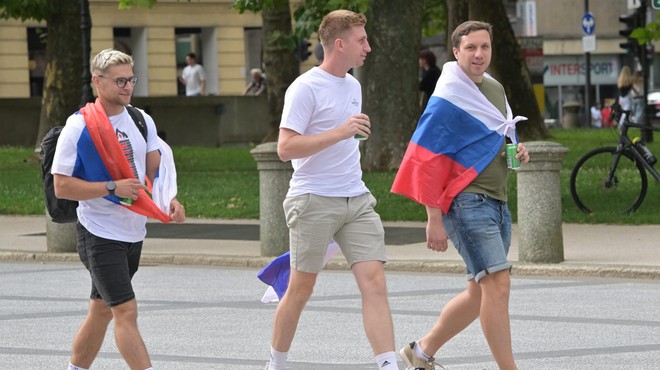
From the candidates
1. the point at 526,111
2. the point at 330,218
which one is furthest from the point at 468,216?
the point at 526,111

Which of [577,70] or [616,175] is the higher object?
[577,70]

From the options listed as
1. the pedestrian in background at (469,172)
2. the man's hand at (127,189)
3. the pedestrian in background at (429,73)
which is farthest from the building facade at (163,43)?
the man's hand at (127,189)

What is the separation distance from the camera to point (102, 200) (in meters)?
7.17

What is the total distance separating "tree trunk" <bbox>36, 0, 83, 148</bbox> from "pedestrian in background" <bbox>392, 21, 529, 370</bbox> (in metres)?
21.3

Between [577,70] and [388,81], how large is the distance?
155 feet

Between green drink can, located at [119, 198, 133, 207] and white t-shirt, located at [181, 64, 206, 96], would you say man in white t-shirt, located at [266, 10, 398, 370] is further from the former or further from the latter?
white t-shirt, located at [181, 64, 206, 96]

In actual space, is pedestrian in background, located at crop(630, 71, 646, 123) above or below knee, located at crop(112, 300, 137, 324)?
above

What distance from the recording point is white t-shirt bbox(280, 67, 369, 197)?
7.53m

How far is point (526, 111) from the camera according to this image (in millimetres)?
30734

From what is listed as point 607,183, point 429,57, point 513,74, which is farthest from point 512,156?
point 513,74

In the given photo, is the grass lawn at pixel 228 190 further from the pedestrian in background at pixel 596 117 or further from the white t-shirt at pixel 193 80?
the pedestrian in background at pixel 596 117

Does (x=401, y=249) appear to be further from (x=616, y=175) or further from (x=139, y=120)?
(x=139, y=120)

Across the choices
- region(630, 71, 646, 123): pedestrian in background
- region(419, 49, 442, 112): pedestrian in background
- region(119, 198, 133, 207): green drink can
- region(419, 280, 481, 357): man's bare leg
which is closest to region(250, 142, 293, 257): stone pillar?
region(419, 280, 481, 357): man's bare leg

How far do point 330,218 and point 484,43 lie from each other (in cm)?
109
